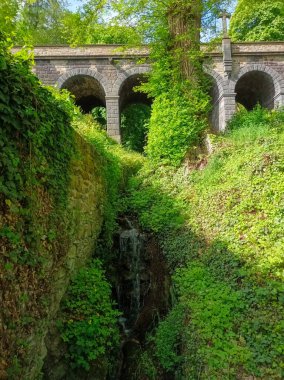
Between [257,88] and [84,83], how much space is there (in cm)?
950

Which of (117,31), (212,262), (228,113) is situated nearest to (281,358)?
(212,262)

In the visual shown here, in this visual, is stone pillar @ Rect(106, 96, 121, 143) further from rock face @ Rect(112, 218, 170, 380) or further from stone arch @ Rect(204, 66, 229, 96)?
rock face @ Rect(112, 218, 170, 380)

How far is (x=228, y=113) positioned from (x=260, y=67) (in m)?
2.94

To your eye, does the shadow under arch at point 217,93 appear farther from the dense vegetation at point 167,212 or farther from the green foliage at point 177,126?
the green foliage at point 177,126

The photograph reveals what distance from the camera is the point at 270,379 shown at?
4.04 metres

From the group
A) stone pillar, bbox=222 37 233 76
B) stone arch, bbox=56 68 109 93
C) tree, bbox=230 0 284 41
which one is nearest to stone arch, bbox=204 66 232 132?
stone pillar, bbox=222 37 233 76

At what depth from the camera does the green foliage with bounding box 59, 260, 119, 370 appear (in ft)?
15.6

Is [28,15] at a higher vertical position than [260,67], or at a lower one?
higher

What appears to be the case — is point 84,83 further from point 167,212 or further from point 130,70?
point 167,212

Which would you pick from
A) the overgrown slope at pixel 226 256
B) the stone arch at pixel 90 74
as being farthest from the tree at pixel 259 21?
the overgrown slope at pixel 226 256


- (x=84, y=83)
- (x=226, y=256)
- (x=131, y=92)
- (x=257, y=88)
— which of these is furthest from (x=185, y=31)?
(x=257, y=88)

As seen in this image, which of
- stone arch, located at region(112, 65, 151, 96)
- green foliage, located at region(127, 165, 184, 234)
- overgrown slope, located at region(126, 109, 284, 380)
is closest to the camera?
overgrown slope, located at region(126, 109, 284, 380)

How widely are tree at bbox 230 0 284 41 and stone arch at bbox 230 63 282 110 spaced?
727 cm

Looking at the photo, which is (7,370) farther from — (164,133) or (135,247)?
(164,133)
